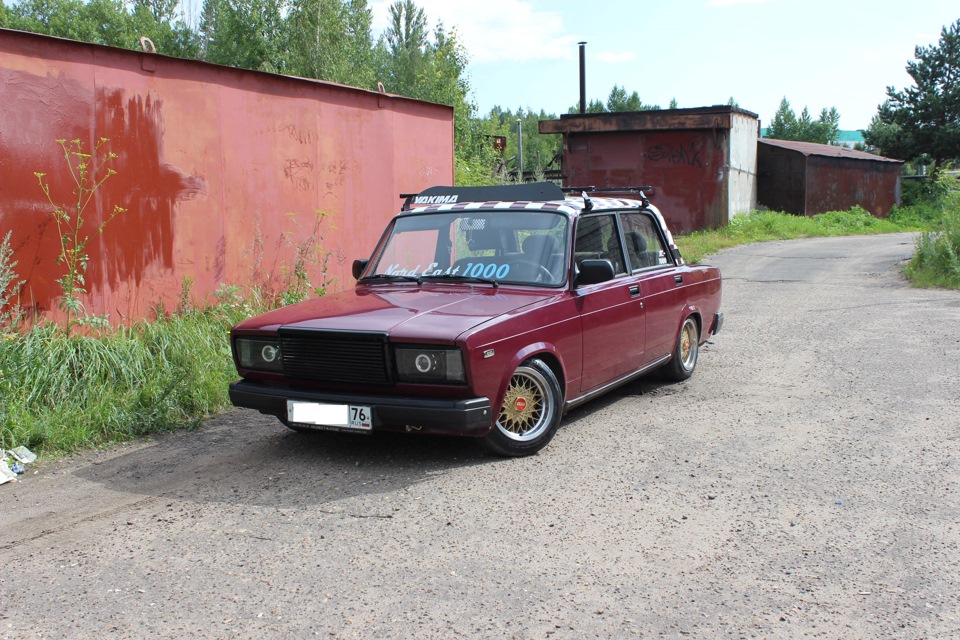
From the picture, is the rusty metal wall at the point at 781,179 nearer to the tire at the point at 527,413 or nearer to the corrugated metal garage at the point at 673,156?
the corrugated metal garage at the point at 673,156

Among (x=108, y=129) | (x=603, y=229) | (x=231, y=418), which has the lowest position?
(x=231, y=418)

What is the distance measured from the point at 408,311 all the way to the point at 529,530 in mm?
1664

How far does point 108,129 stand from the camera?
24.9 ft

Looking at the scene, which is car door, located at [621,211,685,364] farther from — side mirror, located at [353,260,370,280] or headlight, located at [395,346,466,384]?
headlight, located at [395,346,466,384]

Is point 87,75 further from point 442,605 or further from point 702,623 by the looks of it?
point 702,623

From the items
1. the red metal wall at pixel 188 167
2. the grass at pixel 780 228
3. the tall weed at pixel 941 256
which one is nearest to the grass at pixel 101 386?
the red metal wall at pixel 188 167

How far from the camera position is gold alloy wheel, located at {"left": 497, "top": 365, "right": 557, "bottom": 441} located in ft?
17.1

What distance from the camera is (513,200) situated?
6.34 meters

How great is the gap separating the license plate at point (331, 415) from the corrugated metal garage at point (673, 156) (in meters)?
21.7

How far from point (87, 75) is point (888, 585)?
23.2 feet

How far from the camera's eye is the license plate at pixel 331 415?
16.0 ft

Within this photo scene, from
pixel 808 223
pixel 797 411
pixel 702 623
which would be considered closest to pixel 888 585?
pixel 702 623

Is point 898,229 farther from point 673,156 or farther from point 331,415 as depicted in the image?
point 331,415

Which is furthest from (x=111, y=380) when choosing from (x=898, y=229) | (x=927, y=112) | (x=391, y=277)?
(x=927, y=112)
